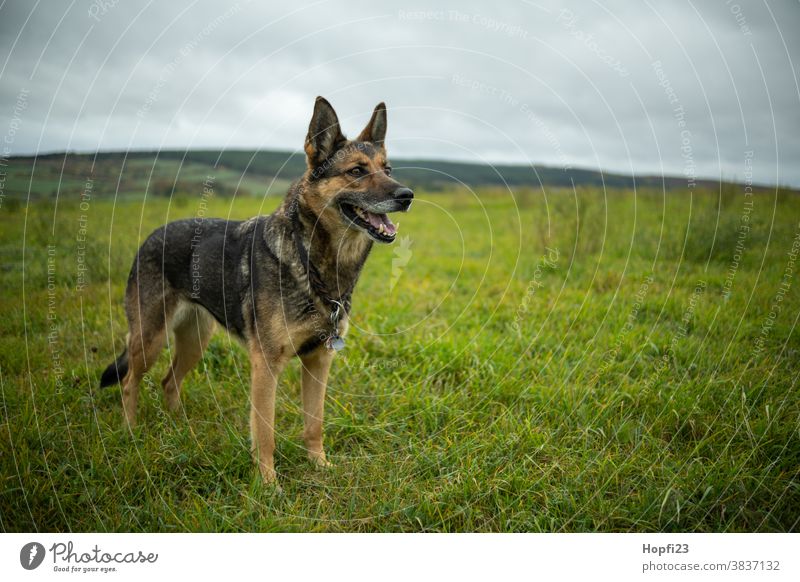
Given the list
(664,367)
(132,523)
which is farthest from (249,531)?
(664,367)

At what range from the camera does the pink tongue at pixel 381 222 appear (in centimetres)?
416

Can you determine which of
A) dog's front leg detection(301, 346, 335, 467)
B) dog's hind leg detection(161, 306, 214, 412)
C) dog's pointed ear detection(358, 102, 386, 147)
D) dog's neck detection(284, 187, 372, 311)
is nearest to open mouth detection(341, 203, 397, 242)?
dog's neck detection(284, 187, 372, 311)

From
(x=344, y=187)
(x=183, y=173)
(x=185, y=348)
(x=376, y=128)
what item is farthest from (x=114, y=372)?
(x=183, y=173)

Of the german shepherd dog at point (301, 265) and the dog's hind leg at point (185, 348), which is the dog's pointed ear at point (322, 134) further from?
the dog's hind leg at point (185, 348)

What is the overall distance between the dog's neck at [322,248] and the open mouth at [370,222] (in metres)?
0.15

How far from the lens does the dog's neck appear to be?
4.21 metres

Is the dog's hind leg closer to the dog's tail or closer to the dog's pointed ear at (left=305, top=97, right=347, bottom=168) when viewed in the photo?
the dog's tail

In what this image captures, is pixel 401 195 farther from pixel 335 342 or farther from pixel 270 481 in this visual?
pixel 270 481

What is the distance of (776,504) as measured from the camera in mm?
3719

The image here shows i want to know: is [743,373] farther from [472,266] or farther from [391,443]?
[472,266]

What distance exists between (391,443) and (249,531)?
4.91 ft

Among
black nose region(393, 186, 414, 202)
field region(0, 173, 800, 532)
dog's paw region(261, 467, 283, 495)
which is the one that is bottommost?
dog's paw region(261, 467, 283, 495)

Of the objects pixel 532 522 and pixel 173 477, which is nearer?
pixel 532 522

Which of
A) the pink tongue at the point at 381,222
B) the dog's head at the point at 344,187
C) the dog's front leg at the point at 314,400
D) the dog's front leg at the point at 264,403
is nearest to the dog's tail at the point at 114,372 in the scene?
the dog's front leg at the point at 264,403
